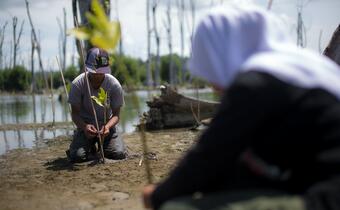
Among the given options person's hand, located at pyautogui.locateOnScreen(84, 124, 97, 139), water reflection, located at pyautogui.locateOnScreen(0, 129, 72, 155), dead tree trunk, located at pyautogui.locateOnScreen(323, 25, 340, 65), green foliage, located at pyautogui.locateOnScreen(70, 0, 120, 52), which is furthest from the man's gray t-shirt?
green foliage, located at pyautogui.locateOnScreen(70, 0, 120, 52)

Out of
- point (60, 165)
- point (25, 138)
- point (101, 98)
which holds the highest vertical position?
point (101, 98)

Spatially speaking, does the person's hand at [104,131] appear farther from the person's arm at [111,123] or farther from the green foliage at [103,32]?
the green foliage at [103,32]

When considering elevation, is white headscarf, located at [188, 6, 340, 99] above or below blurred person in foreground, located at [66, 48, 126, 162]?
above

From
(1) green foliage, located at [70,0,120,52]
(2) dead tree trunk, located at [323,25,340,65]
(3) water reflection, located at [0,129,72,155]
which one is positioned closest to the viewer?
(1) green foliage, located at [70,0,120,52]

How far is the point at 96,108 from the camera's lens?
550cm

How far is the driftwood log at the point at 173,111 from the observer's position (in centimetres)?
958

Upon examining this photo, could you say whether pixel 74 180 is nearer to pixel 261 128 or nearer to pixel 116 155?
pixel 116 155

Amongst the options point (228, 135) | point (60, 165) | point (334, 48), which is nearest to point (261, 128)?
point (228, 135)

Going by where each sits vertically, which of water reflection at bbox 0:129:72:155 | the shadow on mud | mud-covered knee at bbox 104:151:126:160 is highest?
mud-covered knee at bbox 104:151:126:160

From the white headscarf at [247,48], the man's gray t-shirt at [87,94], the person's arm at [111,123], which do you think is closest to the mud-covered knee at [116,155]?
the person's arm at [111,123]

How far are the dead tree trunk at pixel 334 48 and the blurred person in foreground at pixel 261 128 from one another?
2849 millimetres

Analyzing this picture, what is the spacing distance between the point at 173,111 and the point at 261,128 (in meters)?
8.52

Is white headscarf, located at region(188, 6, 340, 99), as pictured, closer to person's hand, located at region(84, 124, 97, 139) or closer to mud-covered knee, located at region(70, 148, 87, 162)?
person's hand, located at region(84, 124, 97, 139)

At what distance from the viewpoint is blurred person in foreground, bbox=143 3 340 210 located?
1381 millimetres
